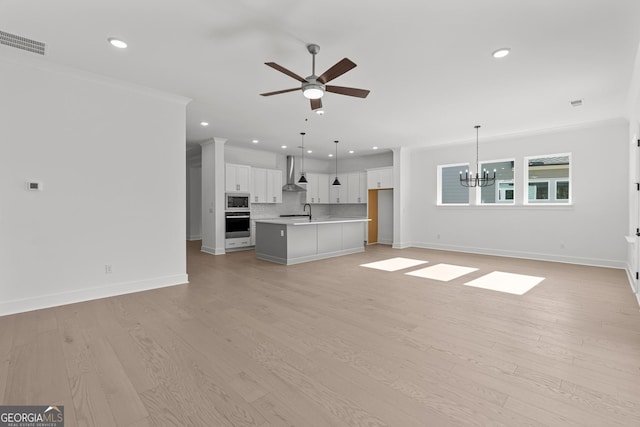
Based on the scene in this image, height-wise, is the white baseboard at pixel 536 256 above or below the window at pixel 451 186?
below

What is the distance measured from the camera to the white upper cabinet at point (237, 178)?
25.8 ft

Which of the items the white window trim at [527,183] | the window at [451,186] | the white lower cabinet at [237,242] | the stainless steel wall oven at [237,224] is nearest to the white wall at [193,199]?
the stainless steel wall oven at [237,224]

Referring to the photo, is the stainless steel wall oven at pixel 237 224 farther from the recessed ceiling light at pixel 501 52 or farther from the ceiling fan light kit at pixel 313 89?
the recessed ceiling light at pixel 501 52

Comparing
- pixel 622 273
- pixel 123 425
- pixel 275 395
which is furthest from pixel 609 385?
pixel 622 273

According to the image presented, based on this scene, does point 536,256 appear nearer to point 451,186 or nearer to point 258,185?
point 451,186

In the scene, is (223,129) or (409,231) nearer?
(223,129)

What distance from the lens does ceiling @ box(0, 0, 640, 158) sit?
253 cm

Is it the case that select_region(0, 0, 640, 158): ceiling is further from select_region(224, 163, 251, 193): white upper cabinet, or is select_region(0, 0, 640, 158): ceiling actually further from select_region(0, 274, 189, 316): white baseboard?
select_region(0, 274, 189, 316): white baseboard

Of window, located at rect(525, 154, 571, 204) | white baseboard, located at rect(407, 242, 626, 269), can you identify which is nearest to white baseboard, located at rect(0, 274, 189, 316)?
white baseboard, located at rect(407, 242, 626, 269)

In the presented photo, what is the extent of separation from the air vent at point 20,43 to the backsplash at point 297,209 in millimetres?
6057

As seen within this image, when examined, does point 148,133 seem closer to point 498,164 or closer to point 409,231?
point 409,231

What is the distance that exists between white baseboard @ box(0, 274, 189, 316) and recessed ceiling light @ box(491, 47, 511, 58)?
A: 5172mm

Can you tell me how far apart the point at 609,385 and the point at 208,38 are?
4.42 metres

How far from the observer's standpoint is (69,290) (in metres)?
3.67
